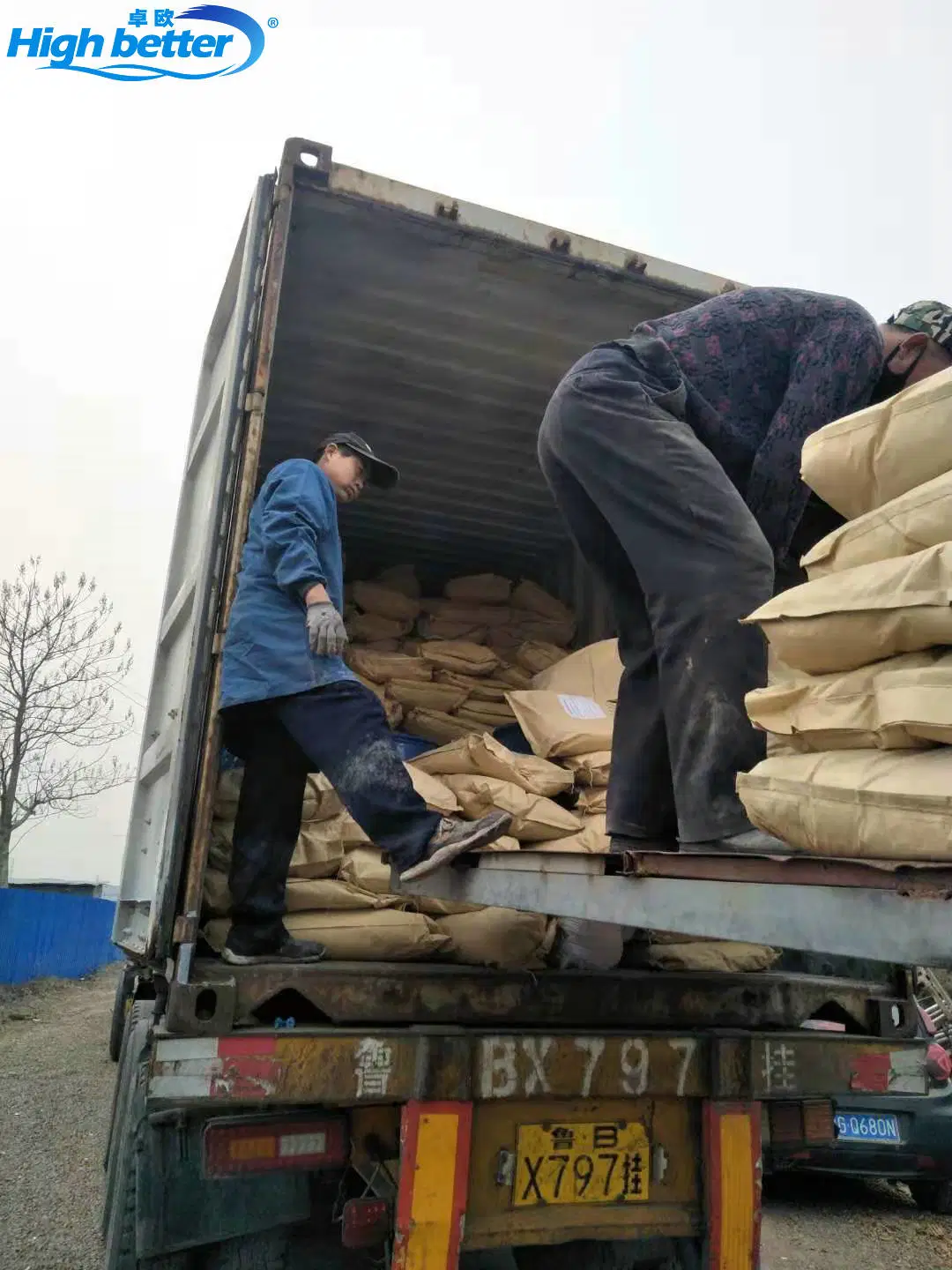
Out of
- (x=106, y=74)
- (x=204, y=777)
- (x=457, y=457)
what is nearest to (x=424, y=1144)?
(x=204, y=777)

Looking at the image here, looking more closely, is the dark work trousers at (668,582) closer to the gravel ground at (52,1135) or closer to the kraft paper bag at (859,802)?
the kraft paper bag at (859,802)

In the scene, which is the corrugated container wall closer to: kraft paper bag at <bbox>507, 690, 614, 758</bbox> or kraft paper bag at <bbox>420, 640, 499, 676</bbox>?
kraft paper bag at <bbox>420, 640, 499, 676</bbox>

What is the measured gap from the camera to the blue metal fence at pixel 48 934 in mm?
11586

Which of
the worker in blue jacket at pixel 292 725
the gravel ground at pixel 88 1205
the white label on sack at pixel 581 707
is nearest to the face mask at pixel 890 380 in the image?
the worker in blue jacket at pixel 292 725

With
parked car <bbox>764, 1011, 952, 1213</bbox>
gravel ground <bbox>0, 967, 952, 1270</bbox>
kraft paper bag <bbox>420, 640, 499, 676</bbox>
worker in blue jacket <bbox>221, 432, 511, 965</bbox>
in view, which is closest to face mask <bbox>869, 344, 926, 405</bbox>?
worker in blue jacket <bbox>221, 432, 511, 965</bbox>

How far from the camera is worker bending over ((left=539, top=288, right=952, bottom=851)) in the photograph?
182 cm

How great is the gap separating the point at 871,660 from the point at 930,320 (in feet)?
3.63

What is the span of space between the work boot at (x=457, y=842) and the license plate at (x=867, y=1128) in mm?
2337

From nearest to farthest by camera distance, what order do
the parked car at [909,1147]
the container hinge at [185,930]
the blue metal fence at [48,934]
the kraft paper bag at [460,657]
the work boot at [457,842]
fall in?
the work boot at [457,842] < the container hinge at [185,930] < the parked car at [909,1147] < the kraft paper bag at [460,657] < the blue metal fence at [48,934]

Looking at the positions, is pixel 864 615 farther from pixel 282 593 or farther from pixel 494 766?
pixel 494 766

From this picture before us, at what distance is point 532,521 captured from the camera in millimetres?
4742

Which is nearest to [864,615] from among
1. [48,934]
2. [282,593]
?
[282,593]

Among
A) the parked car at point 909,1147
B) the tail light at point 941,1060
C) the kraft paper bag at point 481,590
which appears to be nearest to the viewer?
the tail light at point 941,1060

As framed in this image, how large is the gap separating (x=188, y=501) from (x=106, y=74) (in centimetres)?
613
